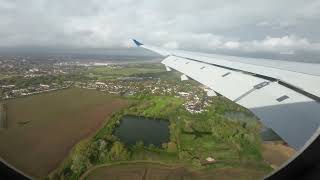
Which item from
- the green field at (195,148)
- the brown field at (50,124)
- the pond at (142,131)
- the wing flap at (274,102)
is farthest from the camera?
the pond at (142,131)

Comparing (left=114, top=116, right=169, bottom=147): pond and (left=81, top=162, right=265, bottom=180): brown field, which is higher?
(left=81, top=162, right=265, bottom=180): brown field

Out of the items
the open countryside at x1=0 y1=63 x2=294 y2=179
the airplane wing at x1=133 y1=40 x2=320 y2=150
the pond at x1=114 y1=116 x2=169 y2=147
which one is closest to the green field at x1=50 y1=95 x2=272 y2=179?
the open countryside at x1=0 y1=63 x2=294 y2=179

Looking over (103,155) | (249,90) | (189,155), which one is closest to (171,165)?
(189,155)

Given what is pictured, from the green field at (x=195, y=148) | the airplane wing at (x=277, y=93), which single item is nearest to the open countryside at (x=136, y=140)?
the green field at (x=195, y=148)

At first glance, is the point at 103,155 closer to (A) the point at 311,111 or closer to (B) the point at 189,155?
(B) the point at 189,155

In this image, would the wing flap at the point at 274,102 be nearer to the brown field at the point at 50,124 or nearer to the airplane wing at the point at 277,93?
the airplane wing at the point at 277,93

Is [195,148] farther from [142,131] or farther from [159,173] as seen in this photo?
[142,131]

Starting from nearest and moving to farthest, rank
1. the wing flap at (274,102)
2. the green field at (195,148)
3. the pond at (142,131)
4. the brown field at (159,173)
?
1. the wing flap at (274,102)
2. the brown field at (159,173)
3. the green field at (195,148)
4. the pond at (142,131)

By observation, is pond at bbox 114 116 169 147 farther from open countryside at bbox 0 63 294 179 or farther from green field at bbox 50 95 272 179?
green field at bbox 50 95 272 179
